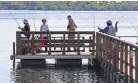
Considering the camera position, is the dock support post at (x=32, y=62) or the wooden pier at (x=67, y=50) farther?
the dock support post at (x=32, y=62)

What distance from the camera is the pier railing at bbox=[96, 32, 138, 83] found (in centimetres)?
1598

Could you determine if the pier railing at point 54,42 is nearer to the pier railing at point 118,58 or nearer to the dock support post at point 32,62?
the dock support post at point 32,62

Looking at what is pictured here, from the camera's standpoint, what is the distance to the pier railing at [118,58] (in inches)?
629

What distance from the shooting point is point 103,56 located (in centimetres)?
2205

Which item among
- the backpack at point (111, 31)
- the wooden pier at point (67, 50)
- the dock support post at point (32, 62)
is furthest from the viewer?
the dock support post at point (32, 62)

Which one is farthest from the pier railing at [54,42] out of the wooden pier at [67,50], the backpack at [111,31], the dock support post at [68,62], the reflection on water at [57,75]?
the backpack at [111,31]

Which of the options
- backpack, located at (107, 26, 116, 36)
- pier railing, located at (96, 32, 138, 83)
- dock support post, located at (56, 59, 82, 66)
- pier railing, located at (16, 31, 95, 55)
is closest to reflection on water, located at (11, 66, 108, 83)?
dock support post, located at (56, 59, 82, 66)

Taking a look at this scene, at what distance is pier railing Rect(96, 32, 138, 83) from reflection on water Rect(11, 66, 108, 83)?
607mm

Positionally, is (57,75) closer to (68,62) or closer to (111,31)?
(68,62)

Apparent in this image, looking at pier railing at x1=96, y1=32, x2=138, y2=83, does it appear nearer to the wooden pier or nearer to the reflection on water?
the wooden pier

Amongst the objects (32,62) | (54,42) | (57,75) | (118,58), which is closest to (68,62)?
(54,42)

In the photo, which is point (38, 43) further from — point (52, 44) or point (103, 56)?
point (103, 56)

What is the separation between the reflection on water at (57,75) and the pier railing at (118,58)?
607 mm

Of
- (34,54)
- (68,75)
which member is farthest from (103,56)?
(34,54)
